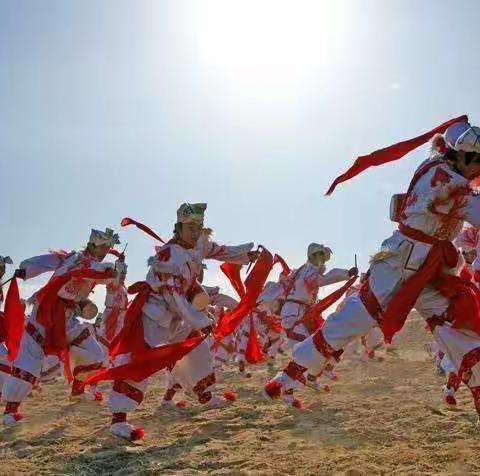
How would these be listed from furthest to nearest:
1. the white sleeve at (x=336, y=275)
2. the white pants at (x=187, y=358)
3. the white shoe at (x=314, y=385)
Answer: the white sleeve at (x=336, y=275) → the white shoe at (x=314, y=385) → the white pants at (x=187, y=358)

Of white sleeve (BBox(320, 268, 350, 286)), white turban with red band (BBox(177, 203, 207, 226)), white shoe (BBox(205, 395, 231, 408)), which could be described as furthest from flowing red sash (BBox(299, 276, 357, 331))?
white turban with red band (BBox(177, 203, 207, 226))

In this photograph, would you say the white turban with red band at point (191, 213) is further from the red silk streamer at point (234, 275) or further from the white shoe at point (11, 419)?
the white shoe at point (11, 419)

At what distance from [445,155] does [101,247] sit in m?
4.30

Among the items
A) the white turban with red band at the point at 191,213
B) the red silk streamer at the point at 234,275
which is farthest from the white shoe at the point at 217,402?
the white turban with red band at the point at 191,213

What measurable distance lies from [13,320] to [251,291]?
279 centimetres

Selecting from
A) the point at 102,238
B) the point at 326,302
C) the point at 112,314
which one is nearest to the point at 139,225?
the point at 102,238

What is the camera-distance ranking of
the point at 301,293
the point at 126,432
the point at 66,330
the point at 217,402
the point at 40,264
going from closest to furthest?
the point at 126,432 → the point at 217,402 → the point at 40,264 → the point at 66,330 → the point at 301,293

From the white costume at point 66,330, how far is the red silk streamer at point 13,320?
11cm

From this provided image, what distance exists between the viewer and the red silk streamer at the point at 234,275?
741cm

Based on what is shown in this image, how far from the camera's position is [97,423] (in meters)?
6.85

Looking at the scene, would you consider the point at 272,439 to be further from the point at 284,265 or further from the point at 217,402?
the point at 284,265

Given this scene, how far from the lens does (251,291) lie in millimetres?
7051

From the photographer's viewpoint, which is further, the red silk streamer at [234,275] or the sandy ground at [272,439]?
the red silk streamer at [234,275]

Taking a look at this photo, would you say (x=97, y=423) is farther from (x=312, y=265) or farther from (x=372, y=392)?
(x=312, y=265)
